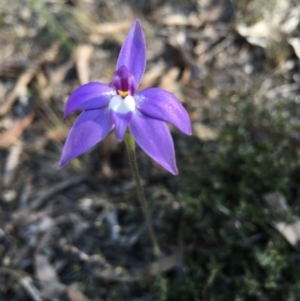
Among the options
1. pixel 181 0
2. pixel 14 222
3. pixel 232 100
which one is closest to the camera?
pixel 14 222

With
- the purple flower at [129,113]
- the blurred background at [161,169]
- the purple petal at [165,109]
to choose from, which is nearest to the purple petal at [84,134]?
the purple flower at [129,113]

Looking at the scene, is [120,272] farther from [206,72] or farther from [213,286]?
[206,72]

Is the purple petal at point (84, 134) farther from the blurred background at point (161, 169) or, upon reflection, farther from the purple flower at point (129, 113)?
the blurred background at point (161, 169)

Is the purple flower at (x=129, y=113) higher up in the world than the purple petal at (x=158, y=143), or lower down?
higher up

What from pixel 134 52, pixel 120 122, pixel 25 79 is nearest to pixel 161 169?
pixel 25 79

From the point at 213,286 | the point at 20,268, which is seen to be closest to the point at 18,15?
the point at 20,268

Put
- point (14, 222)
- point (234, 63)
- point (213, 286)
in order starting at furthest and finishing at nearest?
point (234, 63) < point (14, 222) < point (213, 286)

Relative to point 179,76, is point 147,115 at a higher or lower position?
higher
